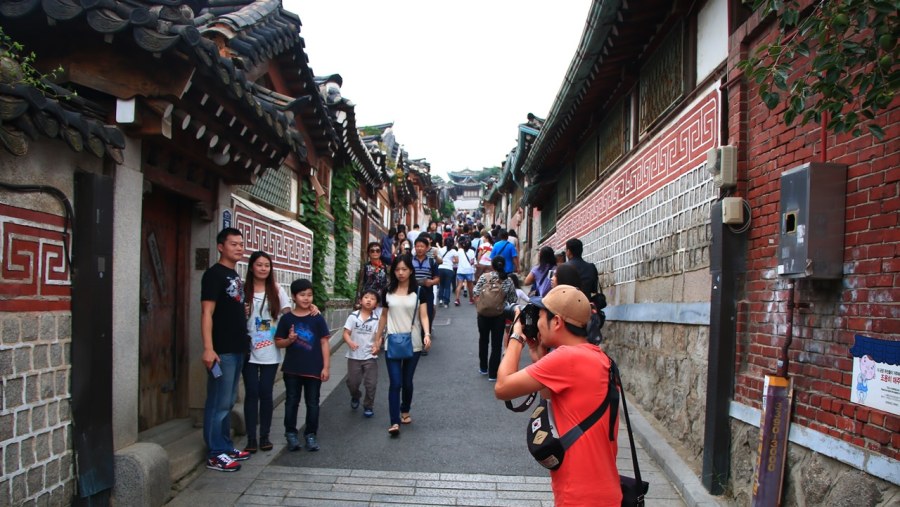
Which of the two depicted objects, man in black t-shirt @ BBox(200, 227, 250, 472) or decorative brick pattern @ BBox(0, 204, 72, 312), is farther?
man in black t-shirt @ BBox(200, 227, 250, 472)

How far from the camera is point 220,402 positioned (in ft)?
19.0

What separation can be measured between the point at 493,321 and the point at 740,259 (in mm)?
4652

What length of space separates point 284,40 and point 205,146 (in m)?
Result: 3.49

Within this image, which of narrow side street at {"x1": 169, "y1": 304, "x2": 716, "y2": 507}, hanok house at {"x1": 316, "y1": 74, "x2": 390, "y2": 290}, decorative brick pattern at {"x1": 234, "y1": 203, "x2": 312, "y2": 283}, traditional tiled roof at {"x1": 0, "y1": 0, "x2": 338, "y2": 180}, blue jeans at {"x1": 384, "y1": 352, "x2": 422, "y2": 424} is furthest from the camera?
hanok house at {"x1": 316, "y1": 74, "x2": 390, "y2": 290}

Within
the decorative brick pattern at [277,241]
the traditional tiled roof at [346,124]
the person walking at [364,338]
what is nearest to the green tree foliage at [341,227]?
the traditional tiled roof at [346,124]

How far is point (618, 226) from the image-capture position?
9391 millimetres

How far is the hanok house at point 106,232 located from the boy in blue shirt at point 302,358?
2.92ft

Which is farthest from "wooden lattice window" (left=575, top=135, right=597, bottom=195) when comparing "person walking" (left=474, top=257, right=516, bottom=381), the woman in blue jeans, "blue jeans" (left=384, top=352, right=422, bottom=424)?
"blue jeans" (left=384, top=352, right=422, bottom=424)

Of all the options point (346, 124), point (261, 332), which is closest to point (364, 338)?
point (261, 332)

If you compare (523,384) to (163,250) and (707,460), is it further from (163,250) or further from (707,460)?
(163,250)

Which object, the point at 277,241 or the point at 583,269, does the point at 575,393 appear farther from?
the point at 277,241

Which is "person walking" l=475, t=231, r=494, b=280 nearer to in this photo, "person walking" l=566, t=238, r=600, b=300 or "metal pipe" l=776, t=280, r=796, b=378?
"person walking" l=566, t=238, r=600, b=300

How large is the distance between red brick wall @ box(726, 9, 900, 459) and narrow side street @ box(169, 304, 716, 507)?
1335mm

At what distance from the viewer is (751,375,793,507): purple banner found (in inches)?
171
